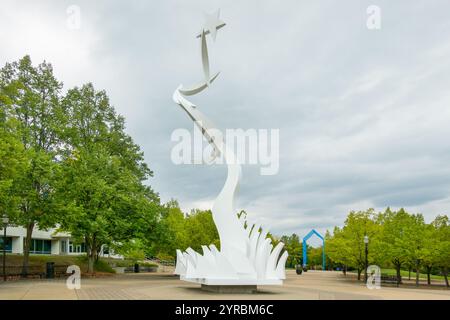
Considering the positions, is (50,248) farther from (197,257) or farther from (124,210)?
(197,257)

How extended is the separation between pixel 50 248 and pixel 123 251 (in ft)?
84.2

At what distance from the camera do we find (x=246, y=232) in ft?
65.8

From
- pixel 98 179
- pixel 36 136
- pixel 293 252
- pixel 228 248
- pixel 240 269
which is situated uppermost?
pixel 36 136

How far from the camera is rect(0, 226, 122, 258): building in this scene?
151 ft

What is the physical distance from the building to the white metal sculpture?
22731mm

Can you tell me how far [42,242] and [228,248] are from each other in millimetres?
40414

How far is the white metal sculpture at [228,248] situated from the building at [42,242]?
22731mm

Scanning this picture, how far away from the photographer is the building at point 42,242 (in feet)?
151

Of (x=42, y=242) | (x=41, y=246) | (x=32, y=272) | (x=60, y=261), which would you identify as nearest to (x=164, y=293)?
(x=32, y=272)

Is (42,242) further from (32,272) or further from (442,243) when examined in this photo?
(442,243)

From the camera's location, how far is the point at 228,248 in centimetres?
1930

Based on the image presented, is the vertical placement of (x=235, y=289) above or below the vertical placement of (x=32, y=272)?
above
